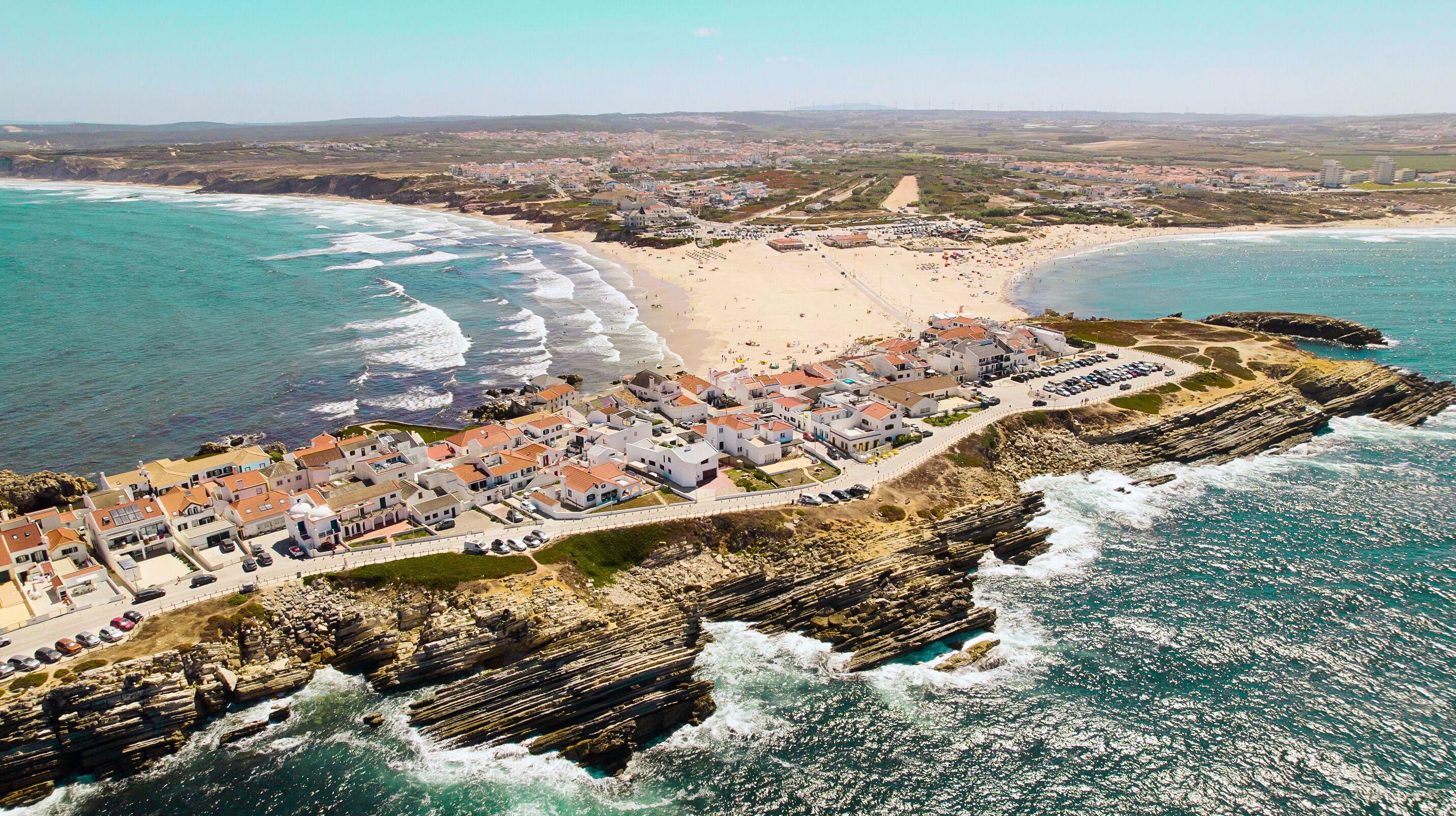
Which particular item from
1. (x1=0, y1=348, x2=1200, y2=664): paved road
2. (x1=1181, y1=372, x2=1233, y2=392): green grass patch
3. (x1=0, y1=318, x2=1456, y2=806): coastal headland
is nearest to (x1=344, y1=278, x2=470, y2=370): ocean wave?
(x1=0, y1=348, x2=1200, y2=664): paved road

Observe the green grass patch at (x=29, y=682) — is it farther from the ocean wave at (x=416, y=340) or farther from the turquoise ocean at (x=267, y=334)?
A: the ocean wave at (x=416, y=340)

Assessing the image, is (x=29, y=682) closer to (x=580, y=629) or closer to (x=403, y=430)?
(x=580, y=629)

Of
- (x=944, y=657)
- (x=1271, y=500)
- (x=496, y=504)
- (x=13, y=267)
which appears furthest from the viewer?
(x=13, y=267)

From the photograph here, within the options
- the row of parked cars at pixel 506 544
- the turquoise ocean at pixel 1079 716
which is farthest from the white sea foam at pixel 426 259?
the turquoise ocean at pixel 1079 716

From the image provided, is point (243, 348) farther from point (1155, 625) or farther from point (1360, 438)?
point (1360, 438)

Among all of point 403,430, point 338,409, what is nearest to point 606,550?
point 403,430

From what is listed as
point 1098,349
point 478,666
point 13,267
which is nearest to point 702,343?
point 1098,349
